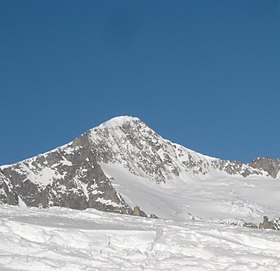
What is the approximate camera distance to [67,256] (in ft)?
63.6

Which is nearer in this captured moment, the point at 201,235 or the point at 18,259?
the point at 18,259

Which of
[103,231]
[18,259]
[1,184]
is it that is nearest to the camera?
[18,259]

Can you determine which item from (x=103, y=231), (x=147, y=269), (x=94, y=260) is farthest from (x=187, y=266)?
(x=103, y=231)

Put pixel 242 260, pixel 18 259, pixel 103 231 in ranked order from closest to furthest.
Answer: pixel 18 259 → pixel 242 260 → pixel 103 231

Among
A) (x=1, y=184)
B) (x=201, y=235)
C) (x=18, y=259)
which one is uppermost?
(x=1, y=184)

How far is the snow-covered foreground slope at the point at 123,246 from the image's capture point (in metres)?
19.0

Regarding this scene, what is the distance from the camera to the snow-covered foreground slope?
19.0 metres

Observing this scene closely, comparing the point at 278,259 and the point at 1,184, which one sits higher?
the point at 1,184

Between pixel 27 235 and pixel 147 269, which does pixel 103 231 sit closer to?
pixel 27 235

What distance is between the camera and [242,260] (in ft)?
66.7

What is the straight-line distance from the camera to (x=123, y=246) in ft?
70.5

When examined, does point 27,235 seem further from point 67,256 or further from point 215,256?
point 215,256

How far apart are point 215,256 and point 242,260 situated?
2.53 feet

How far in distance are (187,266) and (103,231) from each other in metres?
4.10
